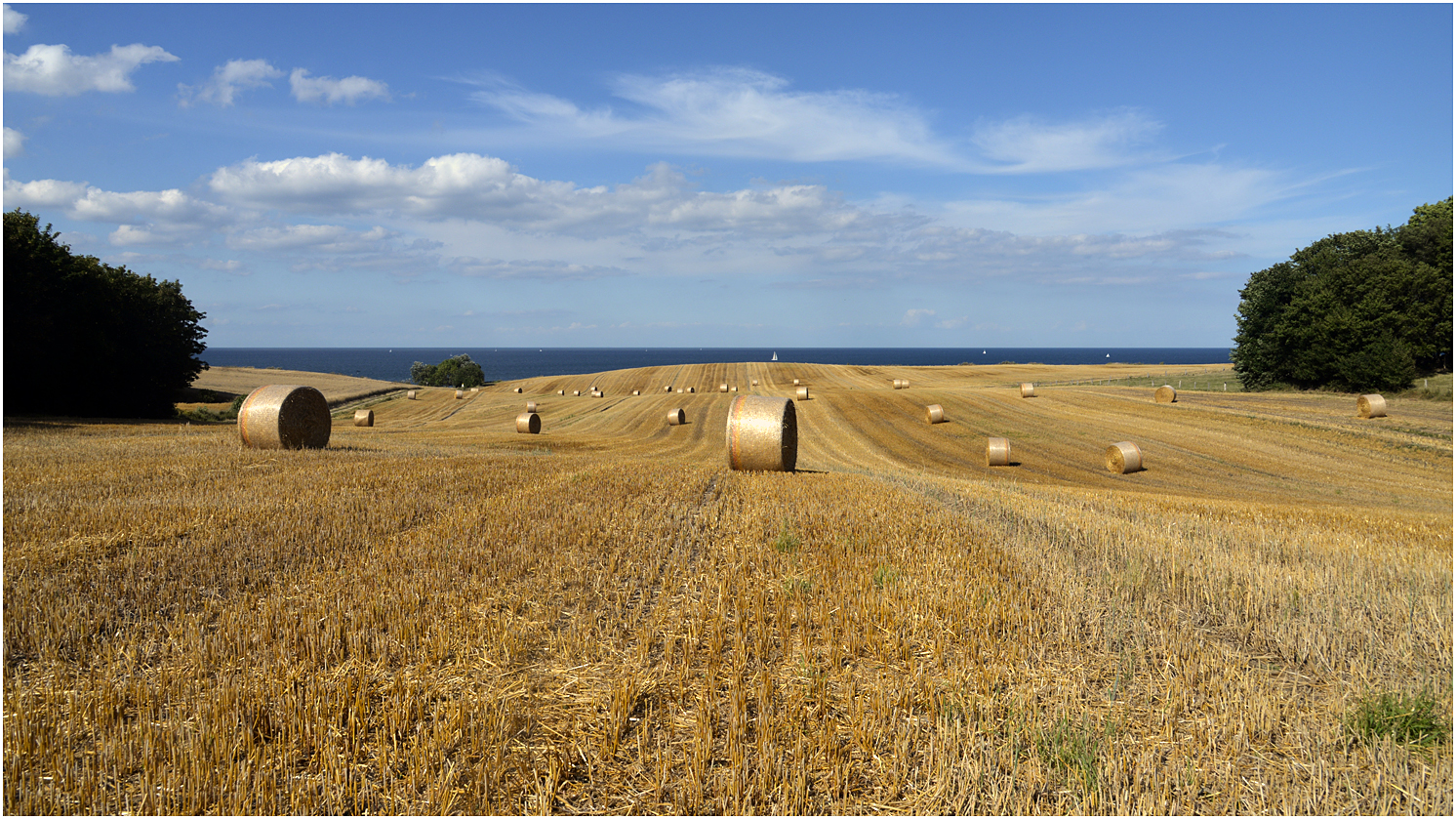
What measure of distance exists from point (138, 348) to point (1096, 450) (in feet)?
168

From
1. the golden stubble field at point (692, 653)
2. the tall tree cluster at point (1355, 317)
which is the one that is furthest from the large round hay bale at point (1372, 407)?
the golden stubble field at point (692, 653)

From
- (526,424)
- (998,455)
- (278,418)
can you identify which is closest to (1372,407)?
(998,455)

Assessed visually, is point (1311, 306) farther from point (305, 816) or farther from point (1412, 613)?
point (305, 816)

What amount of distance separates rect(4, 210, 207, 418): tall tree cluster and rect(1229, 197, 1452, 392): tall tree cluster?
73575 mm

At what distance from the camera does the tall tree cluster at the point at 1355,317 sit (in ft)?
147

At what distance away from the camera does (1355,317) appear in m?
45.5

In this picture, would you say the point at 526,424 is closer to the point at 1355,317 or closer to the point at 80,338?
the point at 80,338

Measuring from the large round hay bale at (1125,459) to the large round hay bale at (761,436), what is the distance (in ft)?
48.9

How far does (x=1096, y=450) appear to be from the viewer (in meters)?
29.5

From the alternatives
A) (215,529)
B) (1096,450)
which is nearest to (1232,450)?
(1096,450)

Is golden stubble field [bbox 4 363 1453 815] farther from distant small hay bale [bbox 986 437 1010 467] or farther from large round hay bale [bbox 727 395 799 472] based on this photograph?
distant small hay bale [bbox 986 437 1010 467]

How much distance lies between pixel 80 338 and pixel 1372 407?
65.7 meters

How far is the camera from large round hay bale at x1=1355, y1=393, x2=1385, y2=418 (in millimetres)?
34219

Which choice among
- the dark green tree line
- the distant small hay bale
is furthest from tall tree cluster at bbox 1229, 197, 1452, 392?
the dark green tree line
